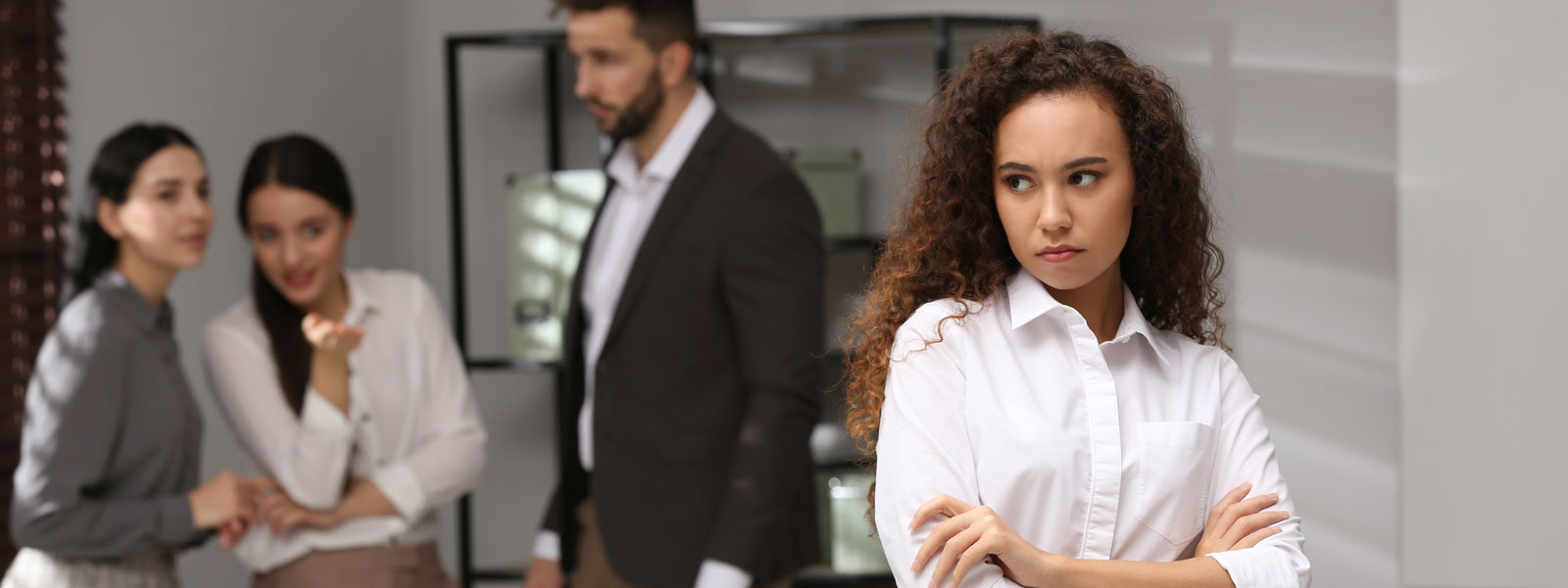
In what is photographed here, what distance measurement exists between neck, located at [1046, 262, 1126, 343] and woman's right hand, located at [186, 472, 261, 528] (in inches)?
54.4

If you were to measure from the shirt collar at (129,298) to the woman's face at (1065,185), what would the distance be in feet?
4.82

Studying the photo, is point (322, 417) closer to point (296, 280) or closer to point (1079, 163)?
point (296, 280)

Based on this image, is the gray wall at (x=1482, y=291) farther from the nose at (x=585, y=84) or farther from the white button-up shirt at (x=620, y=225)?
the nose at (x=585, y=84)

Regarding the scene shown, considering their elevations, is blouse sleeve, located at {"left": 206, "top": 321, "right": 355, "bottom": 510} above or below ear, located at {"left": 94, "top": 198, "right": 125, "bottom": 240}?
below

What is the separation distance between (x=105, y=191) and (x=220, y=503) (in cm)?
50

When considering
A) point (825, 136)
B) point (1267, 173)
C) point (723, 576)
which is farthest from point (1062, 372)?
point (825, 136)

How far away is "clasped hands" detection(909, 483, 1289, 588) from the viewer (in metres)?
1.01

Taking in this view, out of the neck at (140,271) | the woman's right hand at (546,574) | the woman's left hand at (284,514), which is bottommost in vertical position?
the woman's right hand at (546,574)

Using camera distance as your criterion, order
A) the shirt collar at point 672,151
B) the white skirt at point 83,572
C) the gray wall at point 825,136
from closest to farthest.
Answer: the white skirt at point 83,572
the shirt collar at point 672,151
the gray wall at point 825,136

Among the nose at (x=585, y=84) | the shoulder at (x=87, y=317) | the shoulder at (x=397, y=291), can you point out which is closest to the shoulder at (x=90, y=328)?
the shoulder at (x=87, y=317)

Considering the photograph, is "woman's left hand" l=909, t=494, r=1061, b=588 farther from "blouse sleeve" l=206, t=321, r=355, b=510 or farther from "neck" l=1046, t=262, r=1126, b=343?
"blouse sleeve" l=206, t=321, r=355, b=510

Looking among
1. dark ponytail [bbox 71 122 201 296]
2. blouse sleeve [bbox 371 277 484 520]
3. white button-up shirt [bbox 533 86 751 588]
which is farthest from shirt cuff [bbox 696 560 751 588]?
dark ponytail [bbox 71 122 201 296]

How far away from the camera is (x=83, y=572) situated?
197cm

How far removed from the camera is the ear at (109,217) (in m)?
2.07
